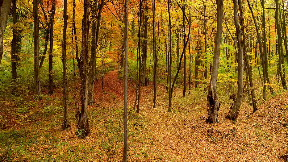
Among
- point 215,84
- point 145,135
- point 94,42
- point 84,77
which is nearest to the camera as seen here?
point 84,77

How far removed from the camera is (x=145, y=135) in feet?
37.4

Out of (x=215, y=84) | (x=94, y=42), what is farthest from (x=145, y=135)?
(x=94, y=42)

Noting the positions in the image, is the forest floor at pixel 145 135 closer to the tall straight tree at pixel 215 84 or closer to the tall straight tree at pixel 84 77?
the tall straight tree at pixel 84 77

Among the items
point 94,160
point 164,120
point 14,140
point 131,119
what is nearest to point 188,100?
point 164,120

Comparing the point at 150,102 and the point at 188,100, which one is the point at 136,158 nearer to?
the point at 150,102

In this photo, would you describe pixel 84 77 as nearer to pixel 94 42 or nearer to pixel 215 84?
pixel 94 42

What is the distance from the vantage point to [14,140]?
9812 millimetres

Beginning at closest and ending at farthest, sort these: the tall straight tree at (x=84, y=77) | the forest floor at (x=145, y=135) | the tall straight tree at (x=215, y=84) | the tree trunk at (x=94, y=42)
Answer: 1. the forest floor at (x=145, y=135)
2. the tall straight tree at (x=84, y=77)
3. the tall straight tree at (x=215, y=84)
4. the tree trunk at (x=94, y=42)

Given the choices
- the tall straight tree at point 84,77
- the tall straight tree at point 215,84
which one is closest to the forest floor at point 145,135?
the tall straight tree at point 84,77

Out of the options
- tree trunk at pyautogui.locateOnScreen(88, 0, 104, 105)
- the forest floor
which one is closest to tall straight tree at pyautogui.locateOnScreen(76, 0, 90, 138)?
the forest floor

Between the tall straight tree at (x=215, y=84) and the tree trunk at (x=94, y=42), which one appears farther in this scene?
the tree trunk at (x=94, y=42)

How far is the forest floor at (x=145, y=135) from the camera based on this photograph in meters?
8.91

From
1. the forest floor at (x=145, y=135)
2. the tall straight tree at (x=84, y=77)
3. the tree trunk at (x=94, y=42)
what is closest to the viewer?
the forest floor at (x=145, y=135)

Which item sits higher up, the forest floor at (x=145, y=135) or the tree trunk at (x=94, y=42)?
the tree trunk at (x=94, y=42)
